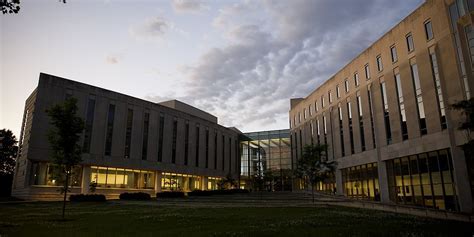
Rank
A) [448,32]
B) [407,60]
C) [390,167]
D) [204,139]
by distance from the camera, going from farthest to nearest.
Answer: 1. [204,139]
2. [390,167]
3. [407,60]
4. [448,32]

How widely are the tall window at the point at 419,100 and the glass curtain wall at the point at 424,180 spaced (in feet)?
9.85

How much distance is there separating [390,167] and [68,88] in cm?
4998

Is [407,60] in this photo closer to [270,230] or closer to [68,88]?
[270,230]

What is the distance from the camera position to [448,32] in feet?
105

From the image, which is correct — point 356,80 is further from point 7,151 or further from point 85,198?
point 7,151

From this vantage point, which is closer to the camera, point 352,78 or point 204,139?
point 352,78

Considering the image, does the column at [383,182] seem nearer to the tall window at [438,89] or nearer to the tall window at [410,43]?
the tall window at [438,89]

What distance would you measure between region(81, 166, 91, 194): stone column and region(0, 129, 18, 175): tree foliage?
40511 millimetres

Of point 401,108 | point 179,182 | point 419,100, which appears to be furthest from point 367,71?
point 179,182

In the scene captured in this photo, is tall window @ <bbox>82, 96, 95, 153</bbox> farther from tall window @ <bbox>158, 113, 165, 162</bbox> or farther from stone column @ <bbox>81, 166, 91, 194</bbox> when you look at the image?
tall window @ <bbox>158, 113, 165, 162</bbox>

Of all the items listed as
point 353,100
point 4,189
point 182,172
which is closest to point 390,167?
point 353,100

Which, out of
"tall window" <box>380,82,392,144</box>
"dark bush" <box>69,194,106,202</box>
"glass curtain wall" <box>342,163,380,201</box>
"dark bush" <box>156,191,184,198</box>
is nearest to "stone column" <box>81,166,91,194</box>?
"dark bush" <box>69,194,106,202</box>

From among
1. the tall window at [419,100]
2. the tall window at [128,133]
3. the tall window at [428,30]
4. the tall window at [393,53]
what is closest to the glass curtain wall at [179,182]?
the tall window at [128,133]

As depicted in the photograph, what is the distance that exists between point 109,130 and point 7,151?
42865mm
